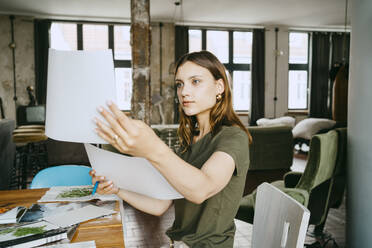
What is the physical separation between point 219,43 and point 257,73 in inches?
56.1

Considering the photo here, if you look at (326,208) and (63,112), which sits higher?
(63,112)

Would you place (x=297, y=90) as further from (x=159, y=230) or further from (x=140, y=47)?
(x=159, y=230)

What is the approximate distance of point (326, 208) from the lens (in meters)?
2.67

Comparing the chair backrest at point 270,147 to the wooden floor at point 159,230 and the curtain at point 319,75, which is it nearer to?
the wooden floor at point 159,230

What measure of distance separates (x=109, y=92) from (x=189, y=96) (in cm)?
52

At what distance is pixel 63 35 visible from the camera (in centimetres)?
886

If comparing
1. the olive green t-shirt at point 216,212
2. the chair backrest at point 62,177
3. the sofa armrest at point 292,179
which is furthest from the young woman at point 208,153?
the sofa armrest at point 292,179

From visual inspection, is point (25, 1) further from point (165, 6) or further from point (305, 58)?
point (305, 58)

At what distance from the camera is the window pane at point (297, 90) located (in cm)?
Result: 1045

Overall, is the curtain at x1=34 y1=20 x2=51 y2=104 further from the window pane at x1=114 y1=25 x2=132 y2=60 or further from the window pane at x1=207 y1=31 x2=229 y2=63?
the window pane at x1=207 y1=31 x2=229 y2=63

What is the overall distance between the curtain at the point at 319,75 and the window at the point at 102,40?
549 centimetres

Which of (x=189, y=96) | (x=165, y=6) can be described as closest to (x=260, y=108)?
(x=165, y=6)

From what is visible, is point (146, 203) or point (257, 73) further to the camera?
point (257, 73)

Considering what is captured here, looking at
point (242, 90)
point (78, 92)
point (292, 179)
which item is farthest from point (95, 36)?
point (78, 92)
